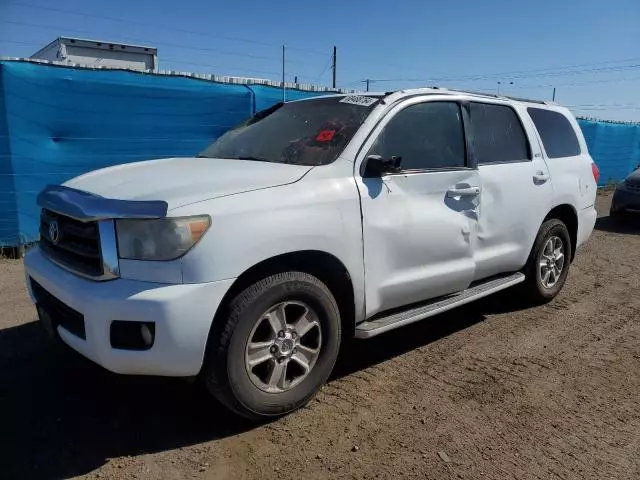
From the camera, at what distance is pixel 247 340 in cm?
265

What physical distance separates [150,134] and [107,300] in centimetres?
492

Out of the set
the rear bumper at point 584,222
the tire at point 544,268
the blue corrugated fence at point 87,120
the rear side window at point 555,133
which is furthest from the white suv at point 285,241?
the blue corrugated fence at point 87,120

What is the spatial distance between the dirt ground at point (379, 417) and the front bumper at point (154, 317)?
50cm

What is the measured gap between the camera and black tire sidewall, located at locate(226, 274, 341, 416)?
2.61 metres

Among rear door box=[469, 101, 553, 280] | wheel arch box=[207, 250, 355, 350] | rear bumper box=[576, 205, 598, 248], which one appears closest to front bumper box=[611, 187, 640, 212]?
rear bumper box=[576, 205, 598, 248]

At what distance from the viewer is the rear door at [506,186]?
4000 mm

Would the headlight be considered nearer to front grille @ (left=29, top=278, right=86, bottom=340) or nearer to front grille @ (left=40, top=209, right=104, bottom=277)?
front grille @ (left=40, top=209, right=104, bottom=277)

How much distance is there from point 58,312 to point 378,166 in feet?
6.39

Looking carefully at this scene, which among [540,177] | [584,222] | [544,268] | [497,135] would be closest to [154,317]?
[497,135]

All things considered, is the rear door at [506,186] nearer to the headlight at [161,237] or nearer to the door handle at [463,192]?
→ the door handle at [463,192]

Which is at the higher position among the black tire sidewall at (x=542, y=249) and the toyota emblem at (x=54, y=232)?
the toyota emblem at (x=54, y=232)

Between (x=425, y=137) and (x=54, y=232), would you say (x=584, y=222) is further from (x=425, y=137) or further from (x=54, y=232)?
(x=54, y=232)

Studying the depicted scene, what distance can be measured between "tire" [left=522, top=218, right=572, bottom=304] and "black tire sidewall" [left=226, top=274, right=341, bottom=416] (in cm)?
243

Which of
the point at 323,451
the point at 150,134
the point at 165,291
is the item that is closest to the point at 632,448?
the point at 323,451
